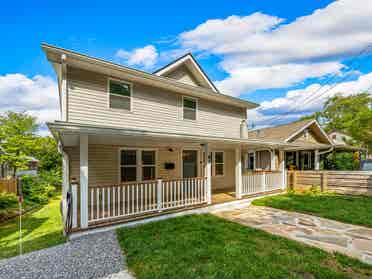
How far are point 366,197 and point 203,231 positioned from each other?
9165 millimetres

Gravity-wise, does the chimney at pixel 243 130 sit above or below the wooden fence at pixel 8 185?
above

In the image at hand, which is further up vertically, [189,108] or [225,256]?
[189,108]

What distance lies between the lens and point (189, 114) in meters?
9.73

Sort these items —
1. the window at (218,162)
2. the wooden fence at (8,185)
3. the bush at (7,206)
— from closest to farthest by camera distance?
the bush at (7,206), the wooden fence at (8,185), the window at (218,162)

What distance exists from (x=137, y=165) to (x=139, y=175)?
1.37ft

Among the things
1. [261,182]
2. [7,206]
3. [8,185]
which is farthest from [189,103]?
Answer: [8,185]

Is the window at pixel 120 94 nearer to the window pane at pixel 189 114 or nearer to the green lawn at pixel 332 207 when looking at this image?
the window pane at pixel 189 114

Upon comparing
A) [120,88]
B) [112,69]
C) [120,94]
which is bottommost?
[120,94]

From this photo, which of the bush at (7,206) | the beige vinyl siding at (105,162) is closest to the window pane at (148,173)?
the beige vinyl siding at (105,162)

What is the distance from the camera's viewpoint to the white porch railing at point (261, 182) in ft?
29.8

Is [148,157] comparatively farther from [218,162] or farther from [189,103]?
[218,162]

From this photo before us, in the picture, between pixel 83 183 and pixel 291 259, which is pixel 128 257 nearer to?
pixel 83 183

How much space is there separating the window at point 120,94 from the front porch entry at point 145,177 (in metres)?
1.46

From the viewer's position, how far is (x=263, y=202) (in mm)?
8617
